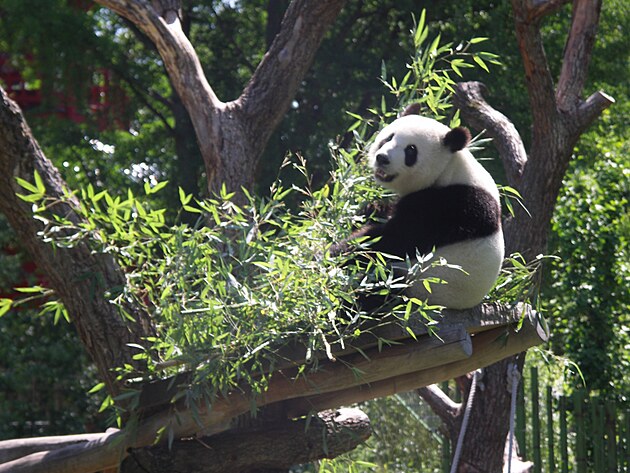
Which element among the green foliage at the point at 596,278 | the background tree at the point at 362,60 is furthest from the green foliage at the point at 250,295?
the background tree at the point at 362,60

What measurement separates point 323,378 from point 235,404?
0.27 metres

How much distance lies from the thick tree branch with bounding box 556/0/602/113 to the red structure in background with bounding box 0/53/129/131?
6.34 m

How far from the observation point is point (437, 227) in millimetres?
2811

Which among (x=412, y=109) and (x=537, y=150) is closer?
(x=412, y=109)

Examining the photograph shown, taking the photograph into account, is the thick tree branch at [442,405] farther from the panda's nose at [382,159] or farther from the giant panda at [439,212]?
the panda's nose at [382,159]

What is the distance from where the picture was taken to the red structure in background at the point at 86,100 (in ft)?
32.8

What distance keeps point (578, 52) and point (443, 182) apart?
6.56ft

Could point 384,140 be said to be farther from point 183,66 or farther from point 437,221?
point 183,66

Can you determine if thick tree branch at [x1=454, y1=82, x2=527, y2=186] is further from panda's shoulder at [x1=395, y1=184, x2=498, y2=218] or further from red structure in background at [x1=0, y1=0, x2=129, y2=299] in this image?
red structure in background at [x1=0, y1=0, x2=129, y2=299]

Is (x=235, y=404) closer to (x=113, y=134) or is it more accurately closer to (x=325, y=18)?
(x=325, y=18)

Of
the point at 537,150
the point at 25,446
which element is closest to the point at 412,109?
the point at 537,150

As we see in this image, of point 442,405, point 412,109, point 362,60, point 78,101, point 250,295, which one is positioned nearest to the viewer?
point 250,295

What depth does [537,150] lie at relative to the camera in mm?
4324

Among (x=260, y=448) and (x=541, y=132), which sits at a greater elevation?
(x=541, y=132)
